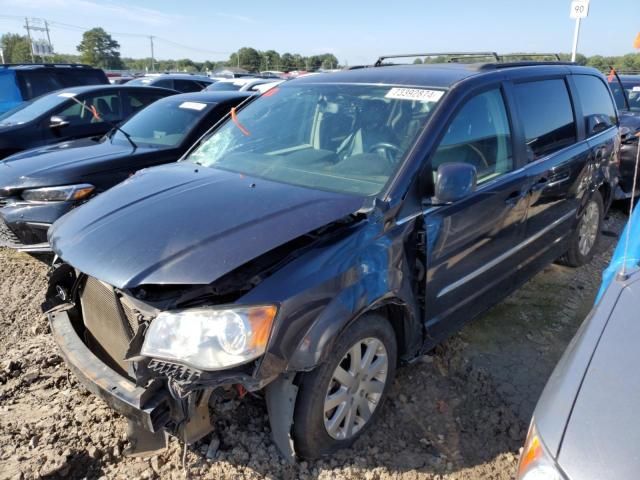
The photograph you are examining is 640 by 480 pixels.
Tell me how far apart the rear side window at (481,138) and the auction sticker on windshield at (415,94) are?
6.4 inches

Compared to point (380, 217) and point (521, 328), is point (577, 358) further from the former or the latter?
point (521, 328)

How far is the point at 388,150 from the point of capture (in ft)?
8.81

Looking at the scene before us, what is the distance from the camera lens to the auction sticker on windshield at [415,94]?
279cm

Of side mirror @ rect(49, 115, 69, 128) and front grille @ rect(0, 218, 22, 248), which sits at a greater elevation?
side mirror @ rect(49, 115, 69, 128)

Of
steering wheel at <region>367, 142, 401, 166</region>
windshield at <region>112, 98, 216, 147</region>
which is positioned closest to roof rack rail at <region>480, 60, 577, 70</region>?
steering wheel at <region>367, 142, 401, 166</region>

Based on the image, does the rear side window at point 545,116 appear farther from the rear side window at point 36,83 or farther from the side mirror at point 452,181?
the rear side window at point 36,83

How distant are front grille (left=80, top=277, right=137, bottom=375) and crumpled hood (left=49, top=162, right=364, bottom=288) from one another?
228 millimetres

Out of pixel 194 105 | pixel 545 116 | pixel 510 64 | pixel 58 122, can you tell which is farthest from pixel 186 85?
pixel 545 116

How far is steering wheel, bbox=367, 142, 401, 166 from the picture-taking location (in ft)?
8.64

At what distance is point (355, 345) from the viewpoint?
2.32 m

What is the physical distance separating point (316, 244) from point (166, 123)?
392cm

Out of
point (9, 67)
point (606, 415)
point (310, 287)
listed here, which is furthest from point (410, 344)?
point (9, 67)

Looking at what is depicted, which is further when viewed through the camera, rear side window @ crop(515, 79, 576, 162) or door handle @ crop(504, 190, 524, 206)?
rear side window @ crop(515, 79, 576, 162)

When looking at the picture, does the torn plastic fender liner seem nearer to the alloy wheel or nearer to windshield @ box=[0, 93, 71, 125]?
the alloy wheel
